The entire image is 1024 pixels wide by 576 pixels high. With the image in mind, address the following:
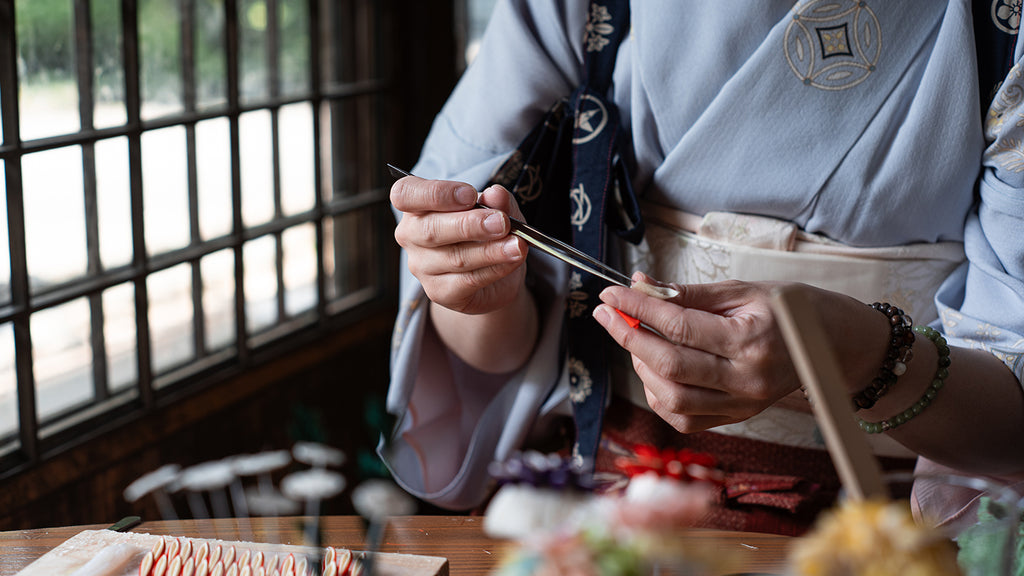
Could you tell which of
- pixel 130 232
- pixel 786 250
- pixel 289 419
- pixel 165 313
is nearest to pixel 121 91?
pixel 130 232

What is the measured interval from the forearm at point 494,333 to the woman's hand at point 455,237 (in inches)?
4.2

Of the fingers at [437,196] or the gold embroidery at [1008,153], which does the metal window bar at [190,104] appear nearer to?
the fingers at [437,196]

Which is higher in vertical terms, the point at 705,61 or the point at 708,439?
the point at 705,61

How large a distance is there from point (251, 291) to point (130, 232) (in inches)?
12.8

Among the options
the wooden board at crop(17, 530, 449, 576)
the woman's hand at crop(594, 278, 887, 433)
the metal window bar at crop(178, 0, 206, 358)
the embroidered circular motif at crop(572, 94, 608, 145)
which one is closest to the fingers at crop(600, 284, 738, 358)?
the woman's hand at crop(594, 278, 887, 433)

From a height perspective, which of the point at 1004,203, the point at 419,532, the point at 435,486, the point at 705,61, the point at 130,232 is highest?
the point at 705,61

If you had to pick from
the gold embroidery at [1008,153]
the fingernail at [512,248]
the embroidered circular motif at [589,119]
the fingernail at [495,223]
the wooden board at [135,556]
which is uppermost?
the embroidered circular motif at [589,119]

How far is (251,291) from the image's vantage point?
162cm

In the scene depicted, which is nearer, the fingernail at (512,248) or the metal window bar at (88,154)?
the fingernail at (512,248)

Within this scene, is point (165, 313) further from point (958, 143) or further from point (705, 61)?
point (958, 143)

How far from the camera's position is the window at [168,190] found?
1.15 m

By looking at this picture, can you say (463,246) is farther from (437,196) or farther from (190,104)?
(190,104)

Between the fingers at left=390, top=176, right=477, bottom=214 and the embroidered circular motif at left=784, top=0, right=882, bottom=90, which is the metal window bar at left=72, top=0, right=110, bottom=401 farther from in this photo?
the embroidered circular motif at left=784, top=0, right=882, bottom=90

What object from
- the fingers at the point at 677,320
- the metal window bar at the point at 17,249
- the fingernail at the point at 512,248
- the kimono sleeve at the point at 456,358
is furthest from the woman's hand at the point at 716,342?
the metal window bar at the point at 17,249
